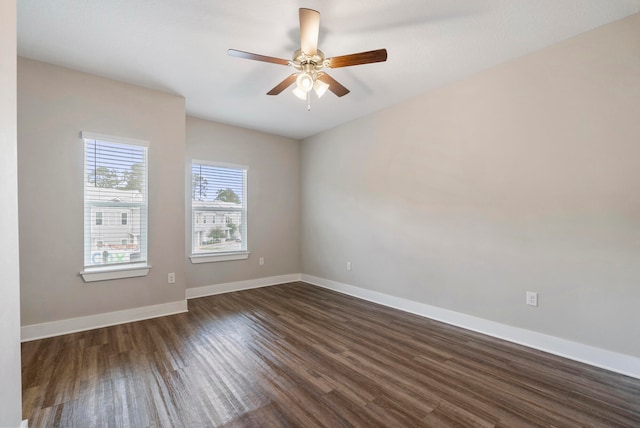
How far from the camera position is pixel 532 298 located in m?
2.65

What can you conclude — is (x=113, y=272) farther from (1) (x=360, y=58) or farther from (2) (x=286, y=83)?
(1) (x=360, y=58)

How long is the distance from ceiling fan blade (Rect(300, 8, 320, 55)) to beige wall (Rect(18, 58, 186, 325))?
2.30 meters

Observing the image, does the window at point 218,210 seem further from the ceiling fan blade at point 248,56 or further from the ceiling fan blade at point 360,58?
the ceiling fan blade at point 360,58

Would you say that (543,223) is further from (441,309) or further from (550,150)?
(441,309)

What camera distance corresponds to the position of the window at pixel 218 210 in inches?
172

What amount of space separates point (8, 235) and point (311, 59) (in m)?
2.13

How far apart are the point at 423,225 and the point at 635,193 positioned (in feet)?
5.83

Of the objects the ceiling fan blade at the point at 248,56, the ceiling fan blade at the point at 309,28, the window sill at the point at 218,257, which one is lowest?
the window sill at the point at 218,257

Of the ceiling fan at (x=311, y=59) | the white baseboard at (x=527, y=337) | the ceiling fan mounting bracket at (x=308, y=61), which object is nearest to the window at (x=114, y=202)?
the ceiling fan at (x=311, y=59)

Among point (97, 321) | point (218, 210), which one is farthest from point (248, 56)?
point (97, 321)

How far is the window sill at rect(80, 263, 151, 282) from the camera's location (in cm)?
304

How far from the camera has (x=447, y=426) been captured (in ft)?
5.39

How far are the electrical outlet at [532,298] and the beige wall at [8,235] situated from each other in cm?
362

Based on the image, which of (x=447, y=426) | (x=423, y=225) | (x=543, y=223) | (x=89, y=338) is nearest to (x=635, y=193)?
(x=543, y=223)
